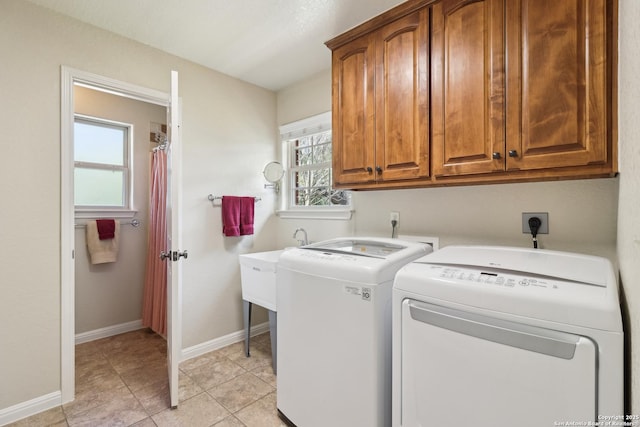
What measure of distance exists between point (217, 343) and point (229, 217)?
1115 millimetres

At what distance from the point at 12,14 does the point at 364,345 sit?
2632mm

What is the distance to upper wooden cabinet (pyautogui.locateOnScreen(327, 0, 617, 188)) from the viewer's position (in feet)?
3.86

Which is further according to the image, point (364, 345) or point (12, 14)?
point (12, 14)

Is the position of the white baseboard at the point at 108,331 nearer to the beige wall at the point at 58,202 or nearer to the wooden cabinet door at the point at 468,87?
the beige wall at the point at 58,202

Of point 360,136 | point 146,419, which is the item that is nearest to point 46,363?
point 146,419

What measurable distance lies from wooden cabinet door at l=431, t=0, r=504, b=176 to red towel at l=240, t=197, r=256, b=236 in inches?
67.7

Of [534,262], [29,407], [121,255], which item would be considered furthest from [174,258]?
[534,262]

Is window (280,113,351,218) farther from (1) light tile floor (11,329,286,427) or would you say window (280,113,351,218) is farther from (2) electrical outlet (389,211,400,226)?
(1) light tile floor (11,329,286,427)

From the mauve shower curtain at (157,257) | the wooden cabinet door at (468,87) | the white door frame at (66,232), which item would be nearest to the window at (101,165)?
the mauve shower curtain at (157,257)

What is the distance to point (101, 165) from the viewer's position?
2.91 metres

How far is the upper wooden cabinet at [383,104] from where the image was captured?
1.64 m

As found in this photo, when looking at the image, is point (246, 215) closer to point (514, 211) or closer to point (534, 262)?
point (514, 211)

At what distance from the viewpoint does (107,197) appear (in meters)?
2.95

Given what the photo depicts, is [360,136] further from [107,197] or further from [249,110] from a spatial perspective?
[107,197]
